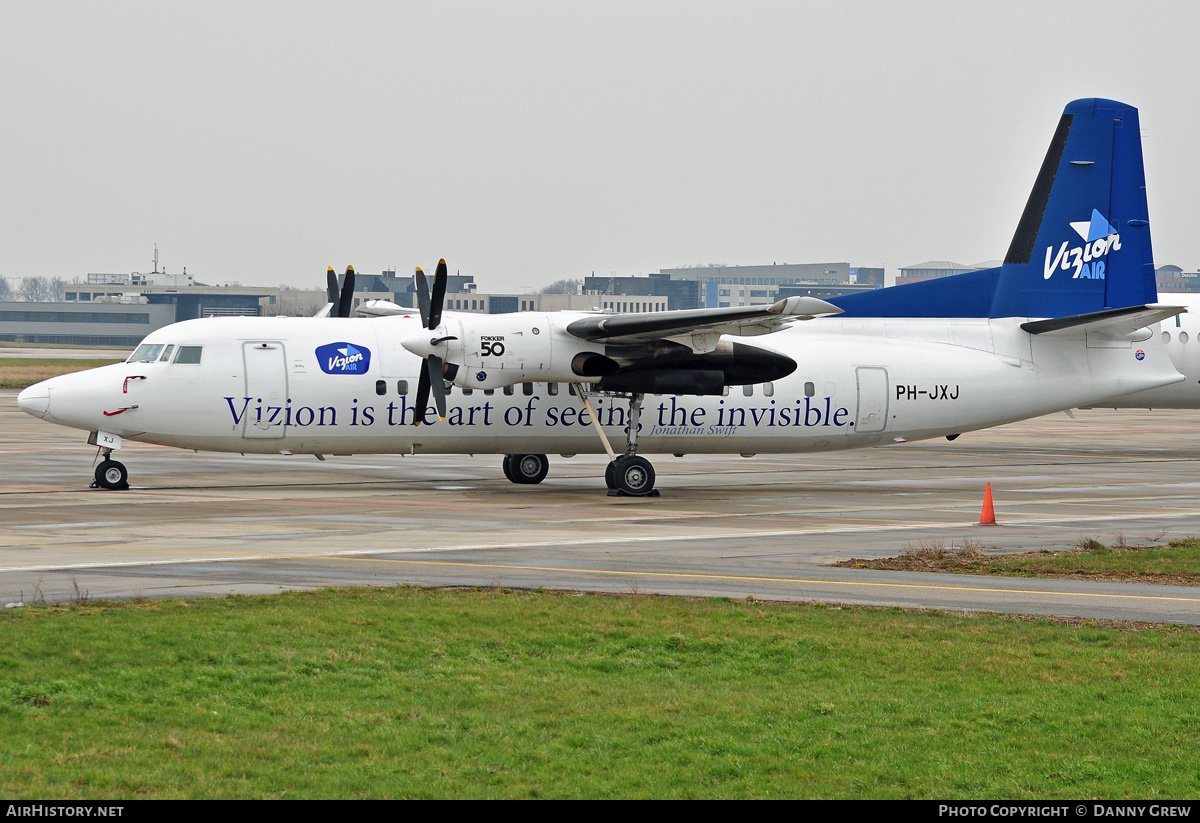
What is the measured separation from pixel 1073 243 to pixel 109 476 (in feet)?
69.7

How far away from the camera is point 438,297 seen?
25375mm

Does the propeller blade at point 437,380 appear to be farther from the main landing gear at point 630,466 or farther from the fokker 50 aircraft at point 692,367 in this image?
the main landing gear at point 630,466

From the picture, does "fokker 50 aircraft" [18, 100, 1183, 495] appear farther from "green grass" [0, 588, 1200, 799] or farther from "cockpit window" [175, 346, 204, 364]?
"green grass" [0, 588, 1200, 799]

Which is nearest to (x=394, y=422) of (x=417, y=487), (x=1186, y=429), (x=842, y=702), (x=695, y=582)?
(x=417, y=487)

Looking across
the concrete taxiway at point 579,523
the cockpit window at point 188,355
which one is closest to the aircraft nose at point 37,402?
the concrete taxiway at point 579,523

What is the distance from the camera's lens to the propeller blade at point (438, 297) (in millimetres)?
25391

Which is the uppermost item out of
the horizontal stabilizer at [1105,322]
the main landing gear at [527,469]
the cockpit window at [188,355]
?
the horizontal stabilizer at [1105,322]

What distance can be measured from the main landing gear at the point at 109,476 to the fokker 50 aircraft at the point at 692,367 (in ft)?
0.14

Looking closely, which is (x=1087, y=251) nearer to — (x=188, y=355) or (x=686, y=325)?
(x=686, y=325)

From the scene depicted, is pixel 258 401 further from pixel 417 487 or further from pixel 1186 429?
pixel 1186 429

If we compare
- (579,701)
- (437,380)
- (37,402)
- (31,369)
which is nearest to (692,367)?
(437,380)

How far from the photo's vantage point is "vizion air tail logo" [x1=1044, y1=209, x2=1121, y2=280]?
3067cm

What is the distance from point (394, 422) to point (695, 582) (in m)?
12.0

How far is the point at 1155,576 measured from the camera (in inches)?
650
